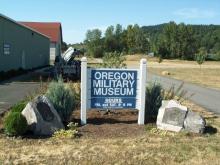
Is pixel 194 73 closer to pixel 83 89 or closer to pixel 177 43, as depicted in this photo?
pixel 83 89

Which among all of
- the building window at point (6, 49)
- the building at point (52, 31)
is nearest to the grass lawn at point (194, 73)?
the building window at point (6, 49)

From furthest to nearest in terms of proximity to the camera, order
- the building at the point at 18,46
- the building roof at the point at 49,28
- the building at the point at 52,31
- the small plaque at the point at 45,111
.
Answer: the building roof at the point at 49,28 < the building at the point at 52,31 < the building at the point at 18,46 < the small plaque at the point at 45,111

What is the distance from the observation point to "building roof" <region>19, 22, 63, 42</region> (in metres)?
71.6

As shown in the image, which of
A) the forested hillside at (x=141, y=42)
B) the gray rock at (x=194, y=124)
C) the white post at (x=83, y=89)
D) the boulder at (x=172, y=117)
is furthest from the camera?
the forested hillside at (x=141, y=42)

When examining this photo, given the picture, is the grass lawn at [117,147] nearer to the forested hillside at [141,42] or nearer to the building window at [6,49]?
the building window at [6,49]

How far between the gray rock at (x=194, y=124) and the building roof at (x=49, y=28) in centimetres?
6242

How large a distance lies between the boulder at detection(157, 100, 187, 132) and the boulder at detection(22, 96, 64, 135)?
2253mm

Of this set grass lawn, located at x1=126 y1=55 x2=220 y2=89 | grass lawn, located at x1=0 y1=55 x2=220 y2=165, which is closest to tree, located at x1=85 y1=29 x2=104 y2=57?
grass lawn, located at x1=126 y1=55 x2=220 y2=89

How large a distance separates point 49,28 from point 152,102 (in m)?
64.6

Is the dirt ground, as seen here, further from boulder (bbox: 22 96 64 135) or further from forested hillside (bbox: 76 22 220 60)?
forested hillside (bbox: 76 22 220 60)

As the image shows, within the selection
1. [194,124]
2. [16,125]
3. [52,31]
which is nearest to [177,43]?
[52,31]

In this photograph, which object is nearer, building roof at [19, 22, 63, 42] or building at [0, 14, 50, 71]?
building at [0, 14, 50, 71]

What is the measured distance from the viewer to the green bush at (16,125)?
27.5ft

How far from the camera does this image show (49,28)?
73.8 metres
